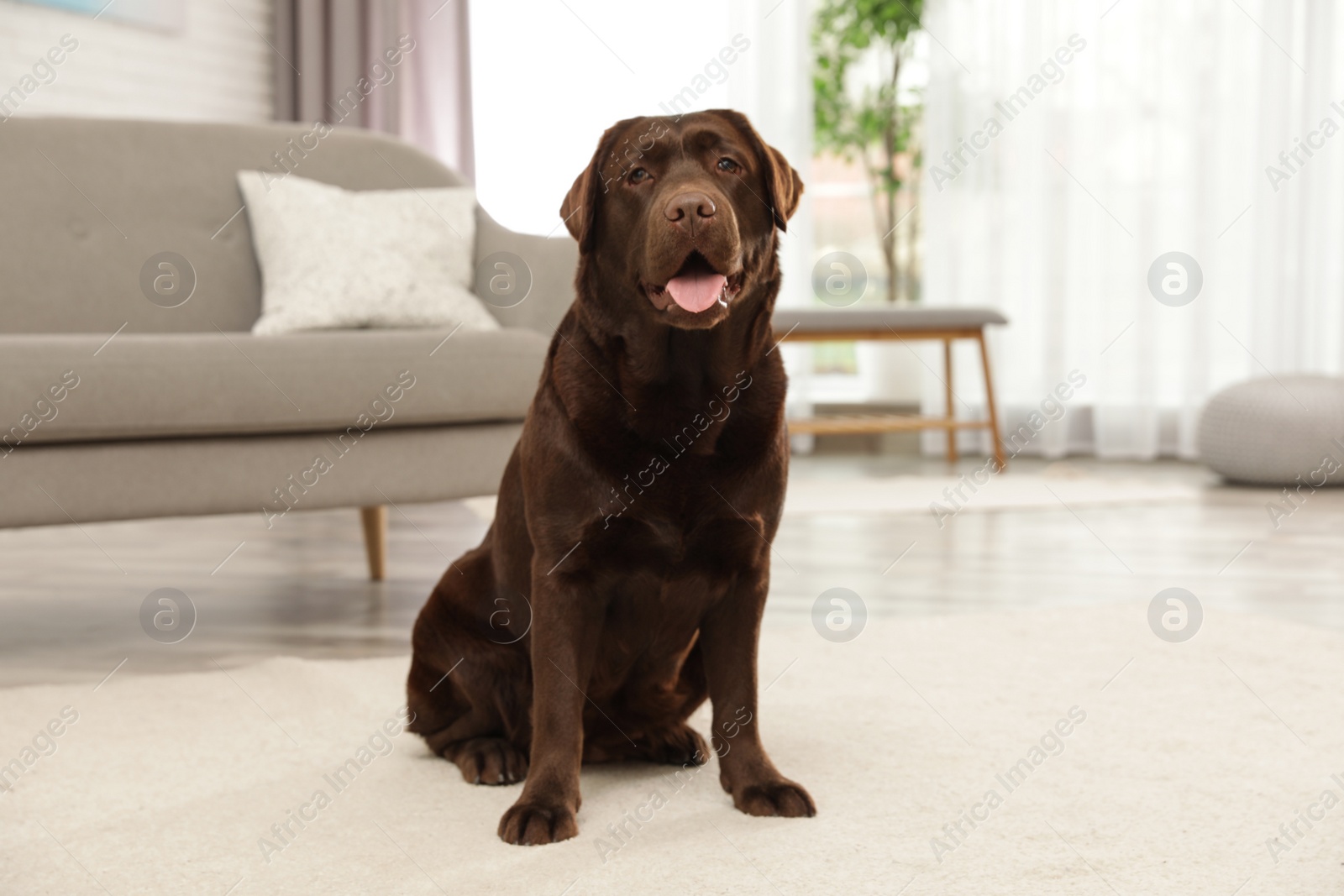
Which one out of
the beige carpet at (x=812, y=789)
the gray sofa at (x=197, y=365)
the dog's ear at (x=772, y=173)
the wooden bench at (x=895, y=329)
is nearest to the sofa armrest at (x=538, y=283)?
the gray sofa at (x=197, y=365)

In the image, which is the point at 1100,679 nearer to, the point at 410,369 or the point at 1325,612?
the point at 1325,612

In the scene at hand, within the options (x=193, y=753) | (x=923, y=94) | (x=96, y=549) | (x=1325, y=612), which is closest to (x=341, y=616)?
(x=193, y=753)

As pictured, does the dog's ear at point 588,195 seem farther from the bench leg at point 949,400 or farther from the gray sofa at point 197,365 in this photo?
the bench leg at point 949,400

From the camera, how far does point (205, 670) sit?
2.16m

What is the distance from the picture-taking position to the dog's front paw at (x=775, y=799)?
1.44 m

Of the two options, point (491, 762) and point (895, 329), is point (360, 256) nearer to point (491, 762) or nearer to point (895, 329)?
point (491, 762)

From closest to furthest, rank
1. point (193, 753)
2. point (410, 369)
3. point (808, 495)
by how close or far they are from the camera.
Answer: point (193, 753) < point (410, 369) < point (808, 495)

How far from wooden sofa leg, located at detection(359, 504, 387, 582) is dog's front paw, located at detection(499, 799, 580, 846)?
1688 mm

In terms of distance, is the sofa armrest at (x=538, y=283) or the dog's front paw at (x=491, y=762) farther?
the sofa armrest at (x=538, y=283)

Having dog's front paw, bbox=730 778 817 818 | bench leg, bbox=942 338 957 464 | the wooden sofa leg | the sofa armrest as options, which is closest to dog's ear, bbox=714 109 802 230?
dog's front paw, bbox=730 778 817 818

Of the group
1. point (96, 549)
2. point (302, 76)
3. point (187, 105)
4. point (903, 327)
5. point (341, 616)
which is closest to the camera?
point (341, 616)

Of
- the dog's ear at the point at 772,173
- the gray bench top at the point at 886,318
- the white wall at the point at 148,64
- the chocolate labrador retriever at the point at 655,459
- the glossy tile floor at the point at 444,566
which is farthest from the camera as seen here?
A: the gray bench top at the point at 886,318

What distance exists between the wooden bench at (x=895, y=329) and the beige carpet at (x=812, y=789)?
2.56m

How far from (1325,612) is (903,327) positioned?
236 cm
